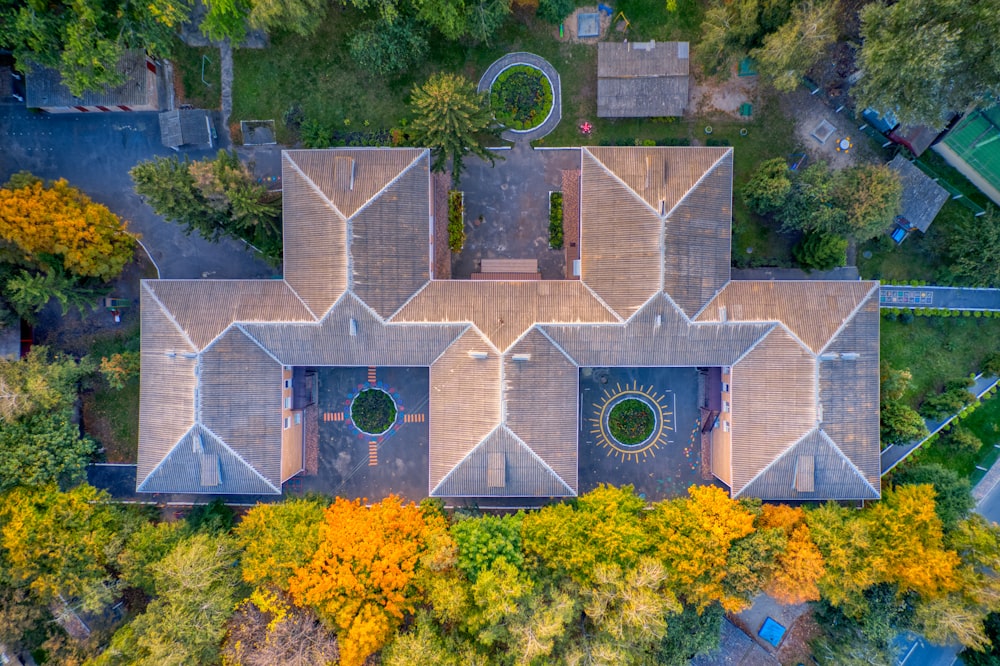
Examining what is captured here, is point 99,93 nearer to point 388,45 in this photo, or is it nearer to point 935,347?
point 388,45

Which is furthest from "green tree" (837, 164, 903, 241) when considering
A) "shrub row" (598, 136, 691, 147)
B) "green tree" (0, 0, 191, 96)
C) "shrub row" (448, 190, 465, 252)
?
"green tree" (0, 0, 191, 96)

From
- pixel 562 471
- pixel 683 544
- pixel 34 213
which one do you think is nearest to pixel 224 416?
pixel 34 213

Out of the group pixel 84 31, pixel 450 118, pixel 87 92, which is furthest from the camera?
pixel 87 92

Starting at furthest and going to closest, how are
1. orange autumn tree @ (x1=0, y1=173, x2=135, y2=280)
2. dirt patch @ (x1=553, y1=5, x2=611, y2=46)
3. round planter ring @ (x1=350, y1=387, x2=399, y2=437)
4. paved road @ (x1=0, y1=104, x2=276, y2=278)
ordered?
1. round planter ring @ (x1=350, y1=387, x2=399, y2=437)
2. paved road @ (x1=0, y1=104, x2=276, y2=278)
3. dirt patch @ (x1=553, y1=5, x2=611, y2=46)
4. orange autumn tree @ (x1=0, y1=173, x2=135, y2=280)

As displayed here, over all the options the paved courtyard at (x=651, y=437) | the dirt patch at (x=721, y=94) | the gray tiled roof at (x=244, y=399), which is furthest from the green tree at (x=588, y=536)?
the dirt patch at (x=721, y=94)

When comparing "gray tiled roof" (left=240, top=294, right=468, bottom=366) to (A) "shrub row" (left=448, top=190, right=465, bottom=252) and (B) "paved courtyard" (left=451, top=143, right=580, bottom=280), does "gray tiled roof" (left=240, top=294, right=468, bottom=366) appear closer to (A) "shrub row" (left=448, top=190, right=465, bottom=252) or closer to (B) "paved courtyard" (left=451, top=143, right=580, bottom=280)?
(B) "paved courtyard" (left=451, top=143, right=580, bottom=280)

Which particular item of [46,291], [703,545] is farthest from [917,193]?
[46,291]

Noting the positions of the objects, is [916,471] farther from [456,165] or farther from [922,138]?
[456,165]
